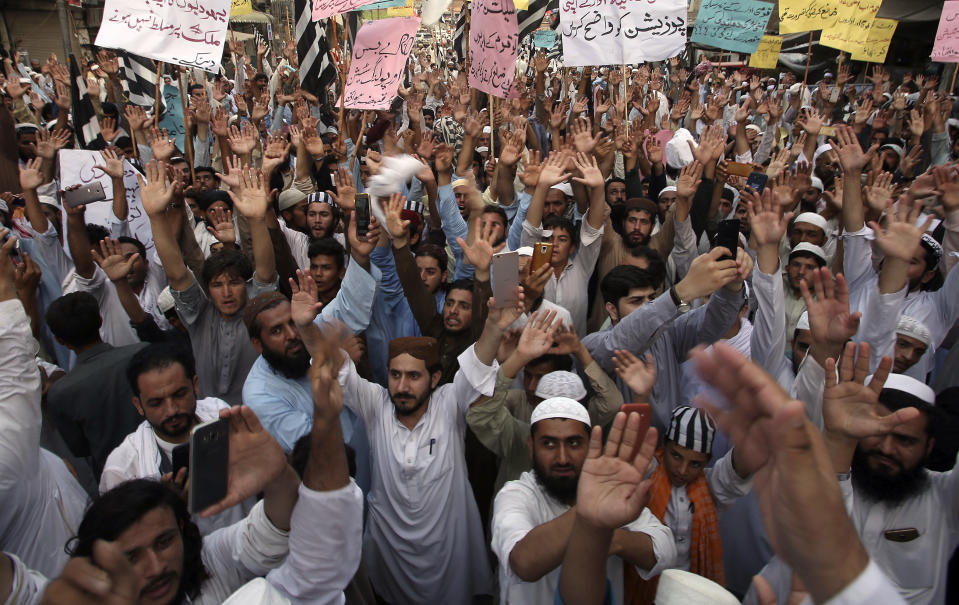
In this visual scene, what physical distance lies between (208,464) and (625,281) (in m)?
2.32

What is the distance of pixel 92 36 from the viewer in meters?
19.4

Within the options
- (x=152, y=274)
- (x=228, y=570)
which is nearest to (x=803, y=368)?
(x=228, y=570)

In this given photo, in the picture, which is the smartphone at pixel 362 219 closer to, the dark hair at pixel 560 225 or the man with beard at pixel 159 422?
the man with beard at pixel 159 422

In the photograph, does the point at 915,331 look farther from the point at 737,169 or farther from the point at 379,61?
the point at 379,61

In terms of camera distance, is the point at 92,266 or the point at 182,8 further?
the point at 182,8

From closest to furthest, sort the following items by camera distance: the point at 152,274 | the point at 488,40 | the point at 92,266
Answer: the point at 92,266 < the point at 152,274 < the point at 488,40

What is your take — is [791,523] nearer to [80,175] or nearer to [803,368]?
[803,368]

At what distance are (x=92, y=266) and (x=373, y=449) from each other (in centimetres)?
229

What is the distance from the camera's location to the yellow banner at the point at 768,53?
1017cm

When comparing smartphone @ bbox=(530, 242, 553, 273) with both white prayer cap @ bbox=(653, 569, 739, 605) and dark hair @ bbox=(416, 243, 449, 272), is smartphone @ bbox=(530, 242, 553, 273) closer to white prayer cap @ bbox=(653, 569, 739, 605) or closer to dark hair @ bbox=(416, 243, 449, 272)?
dark hair @ bbox=(416, 243, 449, 272)

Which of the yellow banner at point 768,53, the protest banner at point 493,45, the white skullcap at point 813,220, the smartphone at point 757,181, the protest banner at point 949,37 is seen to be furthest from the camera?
the yellow banner at point 768,53

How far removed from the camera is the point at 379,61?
5004 millimetres

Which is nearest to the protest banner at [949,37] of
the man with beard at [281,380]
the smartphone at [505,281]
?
the smartphone at [505,281]

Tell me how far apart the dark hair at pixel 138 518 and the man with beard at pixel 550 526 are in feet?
2.96
